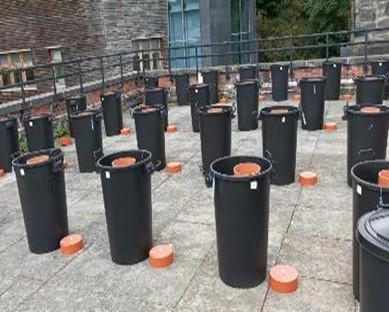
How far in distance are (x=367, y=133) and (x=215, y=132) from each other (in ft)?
7.63

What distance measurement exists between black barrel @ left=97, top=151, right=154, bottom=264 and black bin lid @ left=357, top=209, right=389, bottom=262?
2.45 m

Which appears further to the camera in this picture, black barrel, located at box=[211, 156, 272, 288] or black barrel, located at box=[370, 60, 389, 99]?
black barrel, located at box=[370, 60, 389, 99]

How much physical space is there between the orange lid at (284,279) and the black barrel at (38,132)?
19.9ft

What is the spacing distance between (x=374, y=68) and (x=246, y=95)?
4693mm

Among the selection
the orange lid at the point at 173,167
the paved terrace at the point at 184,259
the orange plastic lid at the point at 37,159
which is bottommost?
the paved terrace at the point at 184,259

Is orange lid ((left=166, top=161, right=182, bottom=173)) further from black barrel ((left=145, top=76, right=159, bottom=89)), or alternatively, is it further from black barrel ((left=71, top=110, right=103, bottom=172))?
black barrel ((left=145, top=76, right=159, bottom=89))

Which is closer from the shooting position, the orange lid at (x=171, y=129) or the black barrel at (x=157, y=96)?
the orange lid at (x=171, y=129)

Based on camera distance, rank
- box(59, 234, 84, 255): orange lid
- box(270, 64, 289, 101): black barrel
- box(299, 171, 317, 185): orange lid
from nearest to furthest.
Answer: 1. box(59, 234, 84, 255): orange lid
2. box(299, 171, 317, 185): orange lid
3. box(270, 64, 289, 101): black barrel

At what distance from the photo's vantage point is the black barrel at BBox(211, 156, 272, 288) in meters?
3.96

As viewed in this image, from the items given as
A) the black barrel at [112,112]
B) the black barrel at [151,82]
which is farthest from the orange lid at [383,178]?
the black barrel at [151,82]

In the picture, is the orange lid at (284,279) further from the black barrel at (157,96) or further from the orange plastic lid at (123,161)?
the black barrel at (157,96)

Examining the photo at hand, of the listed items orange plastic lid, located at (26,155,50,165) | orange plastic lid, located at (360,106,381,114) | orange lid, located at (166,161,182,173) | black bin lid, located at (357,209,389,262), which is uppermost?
orange plastic lid, located at (360,106,381,114)

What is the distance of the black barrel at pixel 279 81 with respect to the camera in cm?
1274

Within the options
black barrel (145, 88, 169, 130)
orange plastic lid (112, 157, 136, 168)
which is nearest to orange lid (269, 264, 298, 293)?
orange plastic lid (112, 157, 136, 168)
